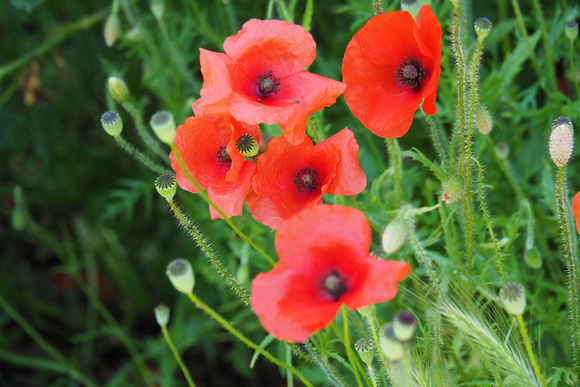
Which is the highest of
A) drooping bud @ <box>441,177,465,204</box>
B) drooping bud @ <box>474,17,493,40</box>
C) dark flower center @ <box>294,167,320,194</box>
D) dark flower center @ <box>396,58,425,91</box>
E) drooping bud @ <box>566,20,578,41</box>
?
drooping bud @ <box>474,17,493,40</box>

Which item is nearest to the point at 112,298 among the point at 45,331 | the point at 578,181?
the point at 45,331

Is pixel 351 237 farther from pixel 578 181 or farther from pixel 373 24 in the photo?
pixel 578 181

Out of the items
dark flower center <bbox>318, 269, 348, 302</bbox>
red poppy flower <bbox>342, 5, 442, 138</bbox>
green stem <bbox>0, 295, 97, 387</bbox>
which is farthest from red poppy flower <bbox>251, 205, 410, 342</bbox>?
green stem <bbox>0, 295, 97, 387</bbox>

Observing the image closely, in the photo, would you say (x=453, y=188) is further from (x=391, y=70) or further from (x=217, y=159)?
(x=217, y=159)

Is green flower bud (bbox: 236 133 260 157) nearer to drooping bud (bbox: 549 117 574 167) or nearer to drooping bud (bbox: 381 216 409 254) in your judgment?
drooping bud (bbox: 381 216 409 254)

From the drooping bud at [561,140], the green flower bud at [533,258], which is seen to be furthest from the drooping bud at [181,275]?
the green flower bud at [533,258]

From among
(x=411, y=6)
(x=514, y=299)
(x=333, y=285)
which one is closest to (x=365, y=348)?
(x=333, y=285)

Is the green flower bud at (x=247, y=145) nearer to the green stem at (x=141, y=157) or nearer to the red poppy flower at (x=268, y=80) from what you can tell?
the red poppy flower at (x=268, y=80)

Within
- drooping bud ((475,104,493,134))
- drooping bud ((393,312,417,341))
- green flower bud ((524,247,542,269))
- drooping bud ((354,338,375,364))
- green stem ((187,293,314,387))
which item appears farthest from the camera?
green flower bud ((524,247,542,269))
